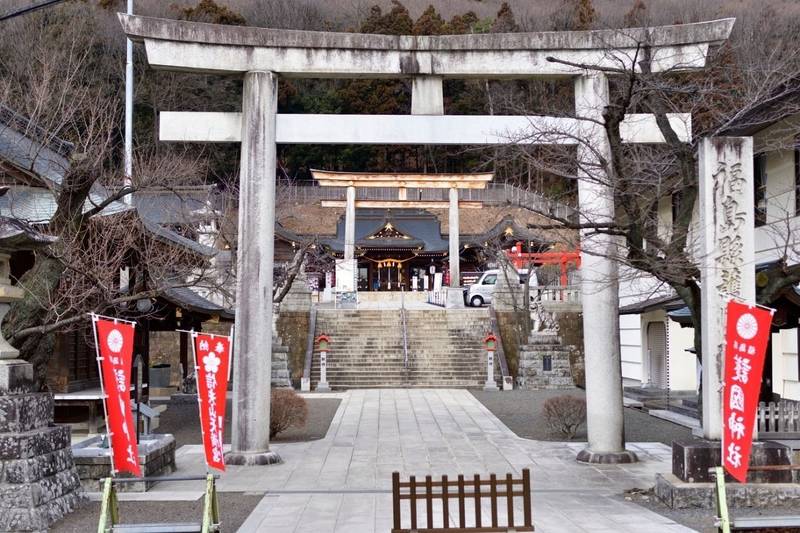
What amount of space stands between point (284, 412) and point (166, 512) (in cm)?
568

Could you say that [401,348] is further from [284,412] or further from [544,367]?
[284,412]

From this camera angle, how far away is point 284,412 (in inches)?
570

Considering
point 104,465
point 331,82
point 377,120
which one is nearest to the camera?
point 104,465

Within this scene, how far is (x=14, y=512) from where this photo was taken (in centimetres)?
774

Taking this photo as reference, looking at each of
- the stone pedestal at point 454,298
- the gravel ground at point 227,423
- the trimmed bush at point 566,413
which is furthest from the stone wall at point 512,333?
A: the trimmed bush at point 566,413

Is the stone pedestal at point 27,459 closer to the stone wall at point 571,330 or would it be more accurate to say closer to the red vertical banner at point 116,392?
the red vertical banner at point 116,392

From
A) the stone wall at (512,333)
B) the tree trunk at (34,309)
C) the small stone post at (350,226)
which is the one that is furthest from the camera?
the small stone post at (350,226)

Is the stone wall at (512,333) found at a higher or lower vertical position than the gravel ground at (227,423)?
higher

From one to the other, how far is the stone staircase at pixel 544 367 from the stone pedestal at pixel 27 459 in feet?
65.3

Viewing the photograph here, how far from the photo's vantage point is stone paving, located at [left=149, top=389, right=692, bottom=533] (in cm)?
821

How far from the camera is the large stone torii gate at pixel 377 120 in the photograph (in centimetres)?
1165

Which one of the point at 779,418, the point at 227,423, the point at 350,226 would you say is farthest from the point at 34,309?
the point at 350,226

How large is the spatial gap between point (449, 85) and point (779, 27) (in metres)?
22.9

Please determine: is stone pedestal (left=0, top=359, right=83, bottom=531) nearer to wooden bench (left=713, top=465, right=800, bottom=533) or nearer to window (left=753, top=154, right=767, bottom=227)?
wooden bench (left=713, top=465, right=800, bottom=533)
